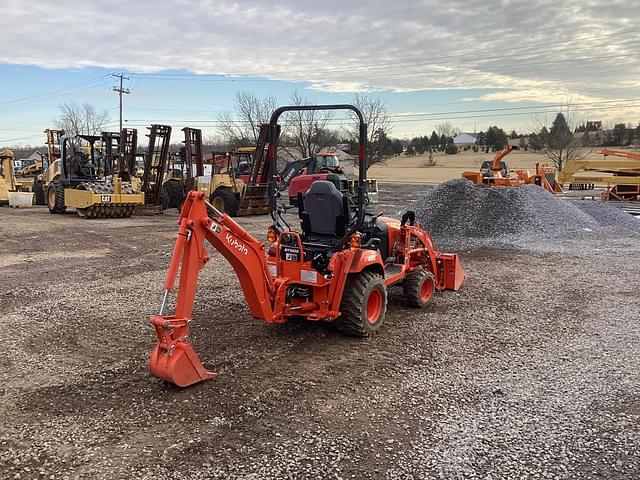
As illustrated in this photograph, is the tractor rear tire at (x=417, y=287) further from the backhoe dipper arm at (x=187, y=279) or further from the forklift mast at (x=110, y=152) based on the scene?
the forklift mast at (x=110, y=152)

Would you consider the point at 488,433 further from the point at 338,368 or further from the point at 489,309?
the point at 489,309

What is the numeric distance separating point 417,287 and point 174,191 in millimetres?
15675

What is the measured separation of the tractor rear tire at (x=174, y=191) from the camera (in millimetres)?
21109

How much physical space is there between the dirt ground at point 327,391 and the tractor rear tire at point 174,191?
501 inches

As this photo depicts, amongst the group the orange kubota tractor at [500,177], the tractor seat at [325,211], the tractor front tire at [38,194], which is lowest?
the tractor front tire at [38,194]

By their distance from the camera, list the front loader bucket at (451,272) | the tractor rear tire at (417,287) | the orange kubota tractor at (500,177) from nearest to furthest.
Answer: the tractor rear tire at (417,287)
the front loader bucket at (451,272)
the orange kubota tractor at (500,177)

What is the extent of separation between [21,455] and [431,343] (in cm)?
401

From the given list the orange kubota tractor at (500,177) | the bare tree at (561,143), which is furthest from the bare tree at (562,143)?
the orange kubota tractor at (500,177)

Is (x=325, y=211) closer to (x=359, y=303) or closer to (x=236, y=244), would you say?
(x=359, y=303)

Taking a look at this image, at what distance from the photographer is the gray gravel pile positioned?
13.7 meters

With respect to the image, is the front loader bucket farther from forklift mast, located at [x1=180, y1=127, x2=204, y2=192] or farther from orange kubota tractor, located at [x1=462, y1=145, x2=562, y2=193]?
forklift mast, located at [x1=180, y1=127, x2=204, y2=192]

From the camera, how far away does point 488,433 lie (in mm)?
4086

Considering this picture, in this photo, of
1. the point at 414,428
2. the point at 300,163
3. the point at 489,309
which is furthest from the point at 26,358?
the point at 300,163

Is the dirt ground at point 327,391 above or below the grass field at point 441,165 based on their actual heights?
below
